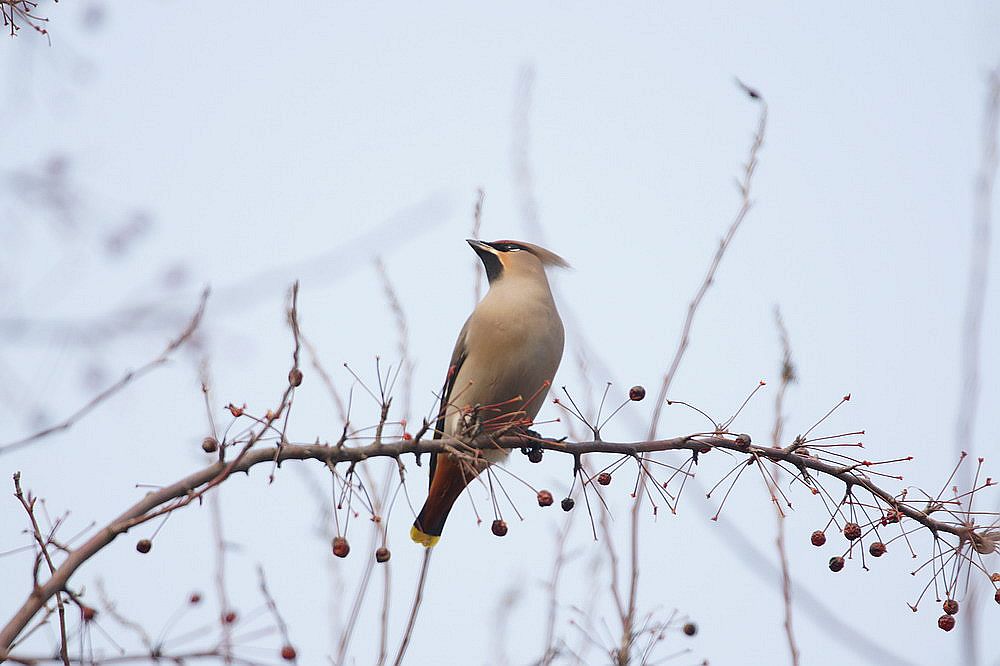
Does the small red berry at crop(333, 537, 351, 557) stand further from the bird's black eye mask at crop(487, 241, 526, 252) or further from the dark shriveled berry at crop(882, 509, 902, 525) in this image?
the bird's black eye mask at crop(487, 241, 526, 252)

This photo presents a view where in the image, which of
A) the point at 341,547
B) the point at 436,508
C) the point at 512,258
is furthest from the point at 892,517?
the point at 512,258

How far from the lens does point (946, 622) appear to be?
263cm

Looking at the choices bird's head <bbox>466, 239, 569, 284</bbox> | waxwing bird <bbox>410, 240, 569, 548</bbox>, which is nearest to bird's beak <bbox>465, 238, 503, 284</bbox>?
bird's head <bbox>466, 239, 569, 284</bbox>

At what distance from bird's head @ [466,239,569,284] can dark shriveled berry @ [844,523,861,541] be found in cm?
260

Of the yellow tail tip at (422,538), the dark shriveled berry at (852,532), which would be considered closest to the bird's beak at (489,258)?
the yellow tail tip at (422,538)

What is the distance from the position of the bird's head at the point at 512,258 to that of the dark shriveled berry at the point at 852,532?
260 centimetres

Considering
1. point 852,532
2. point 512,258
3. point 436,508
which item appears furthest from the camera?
point 512,258

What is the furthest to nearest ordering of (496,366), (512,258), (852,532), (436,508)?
(512,258) → (496,366) → (436,508) → (852,532)

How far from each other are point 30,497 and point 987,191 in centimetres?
224

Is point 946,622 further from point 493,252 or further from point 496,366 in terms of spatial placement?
point 493,252

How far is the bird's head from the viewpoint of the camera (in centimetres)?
507

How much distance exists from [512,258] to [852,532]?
9.11 ft

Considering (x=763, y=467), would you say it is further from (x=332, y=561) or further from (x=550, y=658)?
(x=332, y=561)

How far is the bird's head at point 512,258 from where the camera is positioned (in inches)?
199
